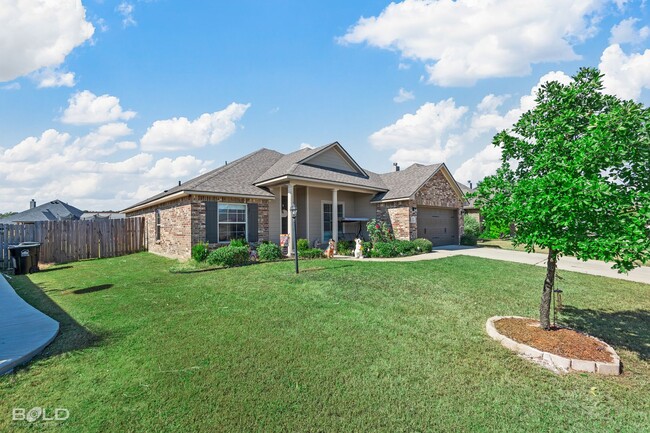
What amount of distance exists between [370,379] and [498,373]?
1646mm

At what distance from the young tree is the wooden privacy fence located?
17320 millimetres

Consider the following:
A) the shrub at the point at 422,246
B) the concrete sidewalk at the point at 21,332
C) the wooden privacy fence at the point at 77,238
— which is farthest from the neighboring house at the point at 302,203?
the concrete sidewalk at the point at 21,332

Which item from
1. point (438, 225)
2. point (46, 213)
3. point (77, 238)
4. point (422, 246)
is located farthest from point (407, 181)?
point (46, 213)

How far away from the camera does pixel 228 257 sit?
35.3 feet

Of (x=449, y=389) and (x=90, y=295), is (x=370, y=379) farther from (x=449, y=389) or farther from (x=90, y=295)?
(x=90, y=295)

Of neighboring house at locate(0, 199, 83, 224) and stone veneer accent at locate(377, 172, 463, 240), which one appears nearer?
stone veneer accent at locate(377, 172, 463, 240)

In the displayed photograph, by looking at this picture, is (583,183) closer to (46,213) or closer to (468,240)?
(468,240)

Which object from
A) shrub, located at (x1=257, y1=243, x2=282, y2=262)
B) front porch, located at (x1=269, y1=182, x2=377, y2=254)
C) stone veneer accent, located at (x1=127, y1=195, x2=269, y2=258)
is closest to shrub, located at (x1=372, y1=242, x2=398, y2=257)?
front porch, located at (x1=269, y1=182, x2=377, y2=254)

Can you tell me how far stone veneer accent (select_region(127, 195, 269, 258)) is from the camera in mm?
11938

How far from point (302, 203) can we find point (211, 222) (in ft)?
17.0

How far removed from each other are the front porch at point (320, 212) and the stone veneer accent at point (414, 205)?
106cm

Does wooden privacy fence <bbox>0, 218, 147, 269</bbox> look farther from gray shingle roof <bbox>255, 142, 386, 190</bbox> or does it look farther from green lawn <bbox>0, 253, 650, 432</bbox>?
gray shingle roof <bbox>255, 142, 386, 190</bbox>

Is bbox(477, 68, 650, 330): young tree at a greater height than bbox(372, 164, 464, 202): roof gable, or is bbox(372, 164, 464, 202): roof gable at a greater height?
bbox(372, 164, 464, 202): roof gable

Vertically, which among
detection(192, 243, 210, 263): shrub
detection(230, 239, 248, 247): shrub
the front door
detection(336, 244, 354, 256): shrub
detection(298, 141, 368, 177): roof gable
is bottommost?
detection(336, 244, 354, 256): shrub
